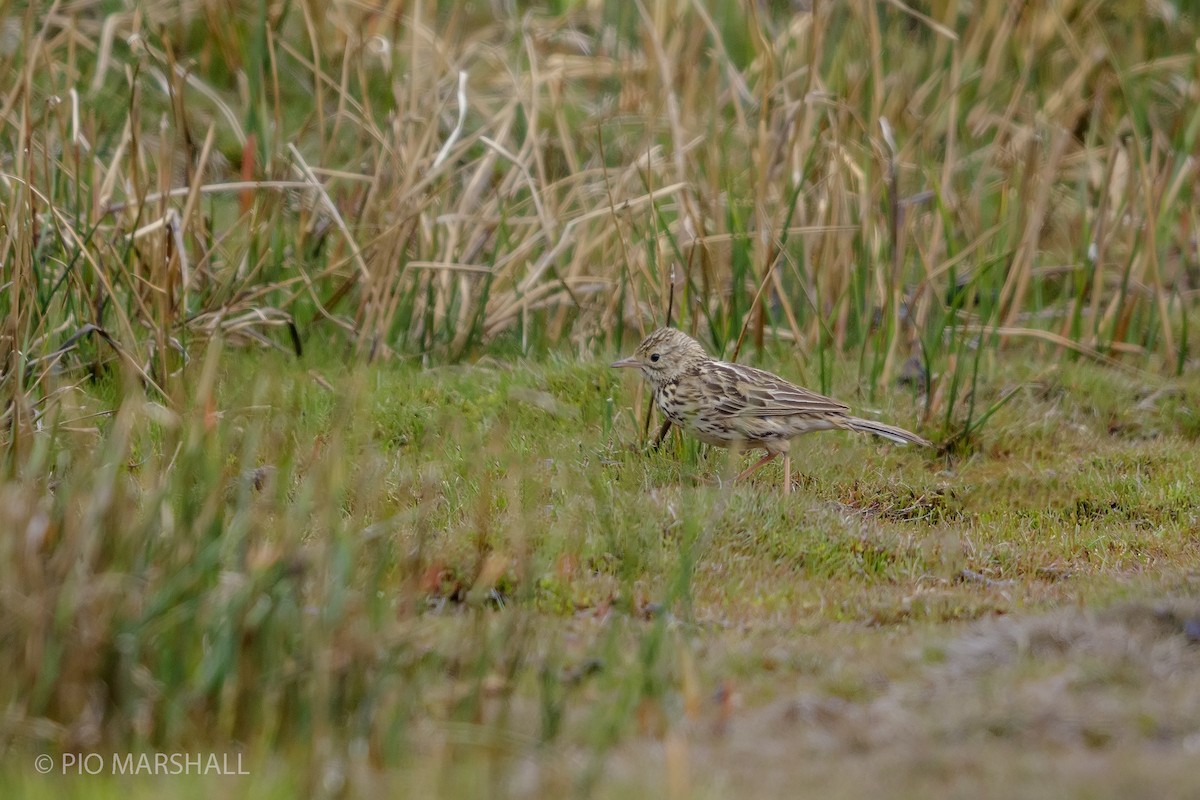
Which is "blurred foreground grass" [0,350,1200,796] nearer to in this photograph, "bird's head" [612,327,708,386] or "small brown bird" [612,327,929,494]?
"small brown bird" [612,327,929,494]

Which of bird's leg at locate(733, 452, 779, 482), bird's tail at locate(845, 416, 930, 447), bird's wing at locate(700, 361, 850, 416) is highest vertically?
bird's wing at locate(700, 361, 850, 416)

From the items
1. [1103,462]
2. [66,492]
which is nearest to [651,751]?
[66,492]

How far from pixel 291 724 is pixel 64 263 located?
155 inches

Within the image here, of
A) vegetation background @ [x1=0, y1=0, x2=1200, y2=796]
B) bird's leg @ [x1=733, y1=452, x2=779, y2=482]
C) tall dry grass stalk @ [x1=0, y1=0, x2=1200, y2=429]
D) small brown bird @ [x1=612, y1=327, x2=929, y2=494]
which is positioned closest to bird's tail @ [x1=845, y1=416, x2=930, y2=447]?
small brown bird @ [x1=612, y1=327, x2=929, y2=494]

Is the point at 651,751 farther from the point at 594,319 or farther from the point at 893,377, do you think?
the point at 594,319

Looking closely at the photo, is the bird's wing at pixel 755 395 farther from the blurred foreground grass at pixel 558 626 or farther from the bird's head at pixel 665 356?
the blurred foreground grass at pixel 558 626

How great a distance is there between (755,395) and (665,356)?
44cm

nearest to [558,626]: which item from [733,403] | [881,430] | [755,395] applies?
[733,403]

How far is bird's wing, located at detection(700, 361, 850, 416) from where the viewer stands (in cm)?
624

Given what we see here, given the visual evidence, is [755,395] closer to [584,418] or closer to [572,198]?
[584,418]

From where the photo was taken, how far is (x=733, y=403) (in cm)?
623

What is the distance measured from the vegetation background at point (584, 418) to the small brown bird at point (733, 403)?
23 cm

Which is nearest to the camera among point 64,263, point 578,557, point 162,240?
point 578,557

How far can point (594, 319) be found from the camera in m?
8.34
